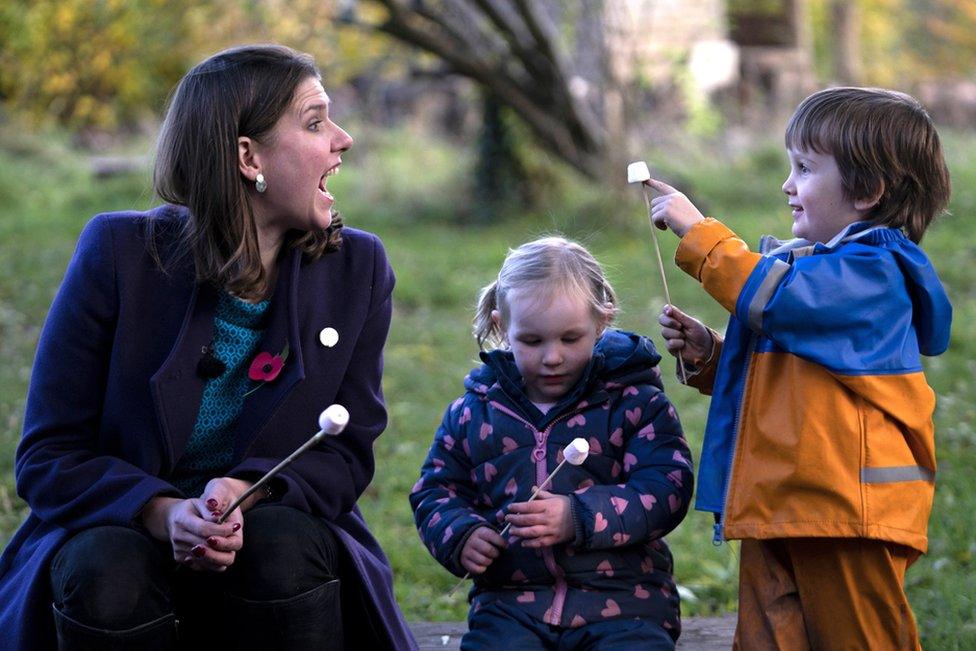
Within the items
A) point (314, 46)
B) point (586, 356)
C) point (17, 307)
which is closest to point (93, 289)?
point (586, 356)

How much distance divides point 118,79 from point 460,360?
9635 mm

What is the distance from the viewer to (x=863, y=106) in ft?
8.18

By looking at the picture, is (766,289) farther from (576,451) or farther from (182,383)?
(182,383)

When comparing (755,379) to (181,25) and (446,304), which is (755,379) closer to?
(446,304)

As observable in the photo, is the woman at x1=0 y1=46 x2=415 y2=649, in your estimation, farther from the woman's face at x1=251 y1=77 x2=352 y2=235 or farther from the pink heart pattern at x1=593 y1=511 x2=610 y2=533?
the pink heart pattern at x1=593 y1=511 x2=610 y2=533

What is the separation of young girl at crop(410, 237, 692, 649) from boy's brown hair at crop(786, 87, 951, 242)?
0.55 metres

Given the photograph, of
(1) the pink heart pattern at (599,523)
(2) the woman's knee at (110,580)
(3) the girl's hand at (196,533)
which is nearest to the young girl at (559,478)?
(1) the pink heart pattern at (599,523)

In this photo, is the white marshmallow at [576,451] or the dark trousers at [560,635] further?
the dark trousers at [560,635]

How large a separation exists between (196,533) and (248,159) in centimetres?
79

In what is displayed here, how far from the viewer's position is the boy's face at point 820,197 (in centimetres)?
251

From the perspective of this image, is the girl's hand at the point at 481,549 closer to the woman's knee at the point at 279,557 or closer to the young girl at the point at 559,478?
the young girl at the point at 559,478

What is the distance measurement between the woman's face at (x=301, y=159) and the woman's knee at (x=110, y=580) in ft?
2.39

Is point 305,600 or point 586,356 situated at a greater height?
point 586,356

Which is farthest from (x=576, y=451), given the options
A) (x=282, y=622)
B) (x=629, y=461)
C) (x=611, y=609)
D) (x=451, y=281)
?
(x=451, y=281)
